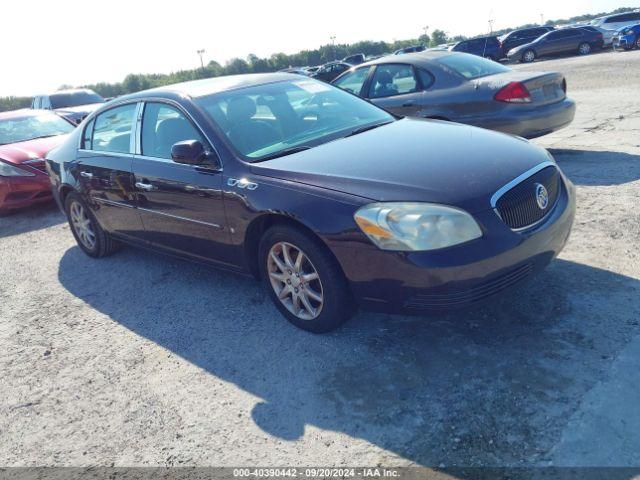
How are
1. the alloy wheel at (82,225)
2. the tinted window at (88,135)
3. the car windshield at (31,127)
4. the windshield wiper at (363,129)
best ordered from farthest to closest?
1. the car windshield at (31,127)
2. the alloy wheel at (82,225)
3. the tinted window at (88,135)
4. the windshield wiper at (363,129)

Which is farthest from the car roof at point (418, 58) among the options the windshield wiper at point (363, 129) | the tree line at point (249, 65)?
the tree line at point (249, 65)

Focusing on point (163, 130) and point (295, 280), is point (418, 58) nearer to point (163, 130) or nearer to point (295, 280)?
point (163, 130)

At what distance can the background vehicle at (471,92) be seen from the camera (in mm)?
6695

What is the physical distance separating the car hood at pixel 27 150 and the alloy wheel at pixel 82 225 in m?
2.83

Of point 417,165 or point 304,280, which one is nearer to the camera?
point 417,165

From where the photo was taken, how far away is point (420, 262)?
2988mm

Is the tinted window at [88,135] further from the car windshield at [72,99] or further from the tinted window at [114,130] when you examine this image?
the car windshield at [72,99]

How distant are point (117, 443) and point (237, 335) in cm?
110

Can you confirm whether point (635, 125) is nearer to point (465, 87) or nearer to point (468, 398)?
point (465, 87)

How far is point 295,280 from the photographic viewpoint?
364 cm

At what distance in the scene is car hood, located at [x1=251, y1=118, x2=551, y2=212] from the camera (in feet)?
10.4

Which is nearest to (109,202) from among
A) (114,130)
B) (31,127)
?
(114,130)

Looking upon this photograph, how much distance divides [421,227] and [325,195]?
613mm

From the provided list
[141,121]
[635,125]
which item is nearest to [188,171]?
[141,121]
